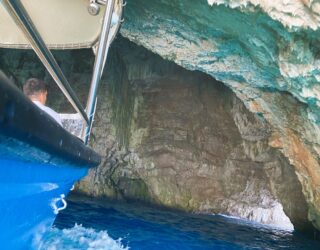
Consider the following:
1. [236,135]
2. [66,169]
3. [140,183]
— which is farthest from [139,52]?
[66,169]

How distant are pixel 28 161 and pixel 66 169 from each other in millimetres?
634

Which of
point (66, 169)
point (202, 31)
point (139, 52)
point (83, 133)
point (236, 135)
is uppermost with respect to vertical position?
point (139, 52)

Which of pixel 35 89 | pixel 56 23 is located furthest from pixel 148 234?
pixel 35 89

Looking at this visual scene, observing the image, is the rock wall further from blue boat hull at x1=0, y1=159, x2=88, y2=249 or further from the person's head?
blue boat hull at x1=0, y1=159, x2=88, y2=249

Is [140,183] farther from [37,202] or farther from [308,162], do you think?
[37,202]

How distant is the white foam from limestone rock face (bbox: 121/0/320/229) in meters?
3.38

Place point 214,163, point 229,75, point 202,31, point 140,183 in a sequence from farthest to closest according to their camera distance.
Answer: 1. point 140,183
2. point 214,163
3. point 229,75
4. point 202,31

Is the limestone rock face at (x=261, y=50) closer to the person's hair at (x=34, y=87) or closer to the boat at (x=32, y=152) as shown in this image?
the boat at (x=32, y=152)

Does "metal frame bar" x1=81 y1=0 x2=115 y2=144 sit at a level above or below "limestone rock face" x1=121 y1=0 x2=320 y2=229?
below

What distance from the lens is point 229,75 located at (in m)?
6.57

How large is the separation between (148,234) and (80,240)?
1718 mm

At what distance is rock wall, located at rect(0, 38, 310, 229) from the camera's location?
409 inches

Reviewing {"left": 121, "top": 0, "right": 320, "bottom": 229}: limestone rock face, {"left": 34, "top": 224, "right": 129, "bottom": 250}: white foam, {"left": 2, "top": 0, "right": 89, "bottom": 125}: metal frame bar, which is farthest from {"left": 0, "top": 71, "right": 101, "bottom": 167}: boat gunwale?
{"left": 121, "top": 0, "right": 320, "bottom": 229}: limestone rock face

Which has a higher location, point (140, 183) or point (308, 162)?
→ point (308, 162)
